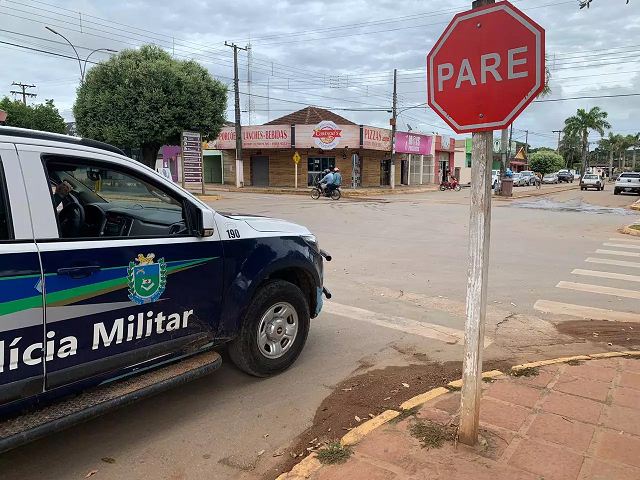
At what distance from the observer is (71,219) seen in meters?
3.07

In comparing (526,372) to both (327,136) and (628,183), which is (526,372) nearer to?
(327,136)

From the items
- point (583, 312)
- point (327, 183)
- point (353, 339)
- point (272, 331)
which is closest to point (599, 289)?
point (583, 312)

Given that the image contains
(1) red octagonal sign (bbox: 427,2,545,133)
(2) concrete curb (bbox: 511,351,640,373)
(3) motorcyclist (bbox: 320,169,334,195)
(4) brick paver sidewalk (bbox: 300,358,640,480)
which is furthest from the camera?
(3) motorcyclist (bbox: 320,169,334,195)

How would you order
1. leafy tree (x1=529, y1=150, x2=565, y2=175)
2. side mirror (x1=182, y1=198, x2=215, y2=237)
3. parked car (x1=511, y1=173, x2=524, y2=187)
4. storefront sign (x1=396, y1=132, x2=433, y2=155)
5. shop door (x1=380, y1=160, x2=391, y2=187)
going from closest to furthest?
1. side mirror (x1=182, y1=198, x2=215, y2=237)
2. storefront sign (x1=396, y1=132, x2=433, y2=155)
3. shop door (x1=380, y1=160, x2=391, y2=187)
4. parked car (x1=511, y1=173, x2=524, y2=187)
5. leafy tree (x1=529, y1=150, x2=565, y2=175)

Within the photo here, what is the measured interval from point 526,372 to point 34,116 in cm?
4685

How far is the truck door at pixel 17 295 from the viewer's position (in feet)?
7.83

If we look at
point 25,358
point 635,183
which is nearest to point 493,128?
point 25,358

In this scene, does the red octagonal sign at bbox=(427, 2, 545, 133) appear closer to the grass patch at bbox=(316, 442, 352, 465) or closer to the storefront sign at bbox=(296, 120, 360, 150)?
the grass patch at bbox=(316, 442, 352, 465)

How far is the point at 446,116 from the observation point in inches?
107

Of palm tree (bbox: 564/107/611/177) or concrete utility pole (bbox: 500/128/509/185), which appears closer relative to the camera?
concrete utility pole (bbox: 500/128/509/185)

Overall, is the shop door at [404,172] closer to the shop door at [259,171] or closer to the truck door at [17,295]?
the shop door at [259,171]

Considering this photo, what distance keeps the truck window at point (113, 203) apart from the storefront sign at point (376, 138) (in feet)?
107

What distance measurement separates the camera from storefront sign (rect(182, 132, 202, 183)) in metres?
23.0

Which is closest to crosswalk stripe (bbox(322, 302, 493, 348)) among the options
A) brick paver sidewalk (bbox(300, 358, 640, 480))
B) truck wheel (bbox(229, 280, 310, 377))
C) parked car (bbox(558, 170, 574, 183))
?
brick paver sidewalk (bbox(300, 358, 640, 480))
